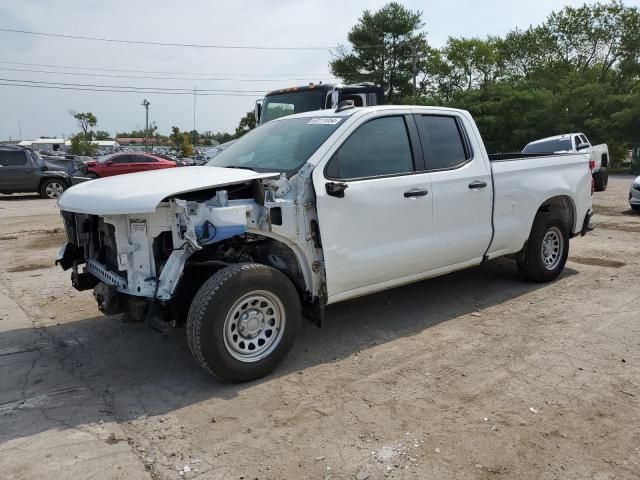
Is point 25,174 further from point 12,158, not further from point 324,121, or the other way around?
point 324,121

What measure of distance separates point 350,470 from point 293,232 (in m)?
1.78

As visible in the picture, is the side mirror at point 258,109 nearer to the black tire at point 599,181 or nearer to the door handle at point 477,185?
the door handle at point 477,185

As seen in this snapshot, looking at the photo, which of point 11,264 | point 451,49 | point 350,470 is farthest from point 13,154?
point 451,49

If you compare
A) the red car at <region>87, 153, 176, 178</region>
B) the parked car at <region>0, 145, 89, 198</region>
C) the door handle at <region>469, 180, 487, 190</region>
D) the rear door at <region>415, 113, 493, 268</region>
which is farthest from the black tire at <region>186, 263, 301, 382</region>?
the red car at <region>87, 153, 176, 178</region>

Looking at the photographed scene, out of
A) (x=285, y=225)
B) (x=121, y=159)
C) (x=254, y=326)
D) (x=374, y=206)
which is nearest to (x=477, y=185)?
(x=374, y=206)

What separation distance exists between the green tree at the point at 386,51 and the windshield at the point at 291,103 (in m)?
40.5

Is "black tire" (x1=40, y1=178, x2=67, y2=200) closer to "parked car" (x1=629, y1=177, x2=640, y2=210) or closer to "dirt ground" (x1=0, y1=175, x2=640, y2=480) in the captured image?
"dirt ground" (x1=0, y1=175, x2=640, y2=480)

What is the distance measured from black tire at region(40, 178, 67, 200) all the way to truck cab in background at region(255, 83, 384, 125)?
9342 millimetres

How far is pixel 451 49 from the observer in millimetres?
54406

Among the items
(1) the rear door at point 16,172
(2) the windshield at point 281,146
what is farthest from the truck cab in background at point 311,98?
(1) the rear door at point 16,172

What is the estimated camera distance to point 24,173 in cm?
1758

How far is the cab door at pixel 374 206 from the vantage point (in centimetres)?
426

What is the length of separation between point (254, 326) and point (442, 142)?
2.54 m

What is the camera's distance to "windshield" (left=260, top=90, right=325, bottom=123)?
36.4 ft
